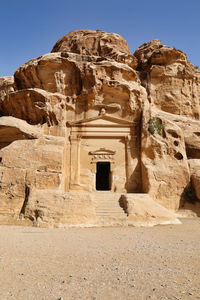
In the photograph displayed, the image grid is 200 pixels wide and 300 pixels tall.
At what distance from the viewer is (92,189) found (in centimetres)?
1452

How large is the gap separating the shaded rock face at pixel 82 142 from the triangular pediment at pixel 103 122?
0.08m

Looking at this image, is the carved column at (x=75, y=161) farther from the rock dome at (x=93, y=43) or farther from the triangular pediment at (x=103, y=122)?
the rock dome at (x=93, y=43)

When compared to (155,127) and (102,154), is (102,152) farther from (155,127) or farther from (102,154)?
(155,127)

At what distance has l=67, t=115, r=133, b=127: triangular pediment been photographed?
1581 centimetres

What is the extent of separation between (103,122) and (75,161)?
3790 millimetres

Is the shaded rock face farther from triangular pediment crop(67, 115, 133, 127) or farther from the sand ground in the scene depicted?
the sand ground

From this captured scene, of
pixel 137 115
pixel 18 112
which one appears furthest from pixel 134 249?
pixel 18 112

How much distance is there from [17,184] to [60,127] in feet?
17.7

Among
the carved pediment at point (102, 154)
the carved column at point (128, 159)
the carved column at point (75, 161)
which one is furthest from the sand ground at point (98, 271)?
the carved pediment at point (102, 154)

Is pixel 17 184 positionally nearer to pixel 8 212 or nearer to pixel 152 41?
pixel 8 212

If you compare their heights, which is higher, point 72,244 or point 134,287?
point 134,287

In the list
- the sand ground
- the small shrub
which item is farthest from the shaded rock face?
the sand ground

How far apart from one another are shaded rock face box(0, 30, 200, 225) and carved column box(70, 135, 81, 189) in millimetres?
70

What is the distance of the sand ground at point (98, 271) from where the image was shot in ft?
9.17
